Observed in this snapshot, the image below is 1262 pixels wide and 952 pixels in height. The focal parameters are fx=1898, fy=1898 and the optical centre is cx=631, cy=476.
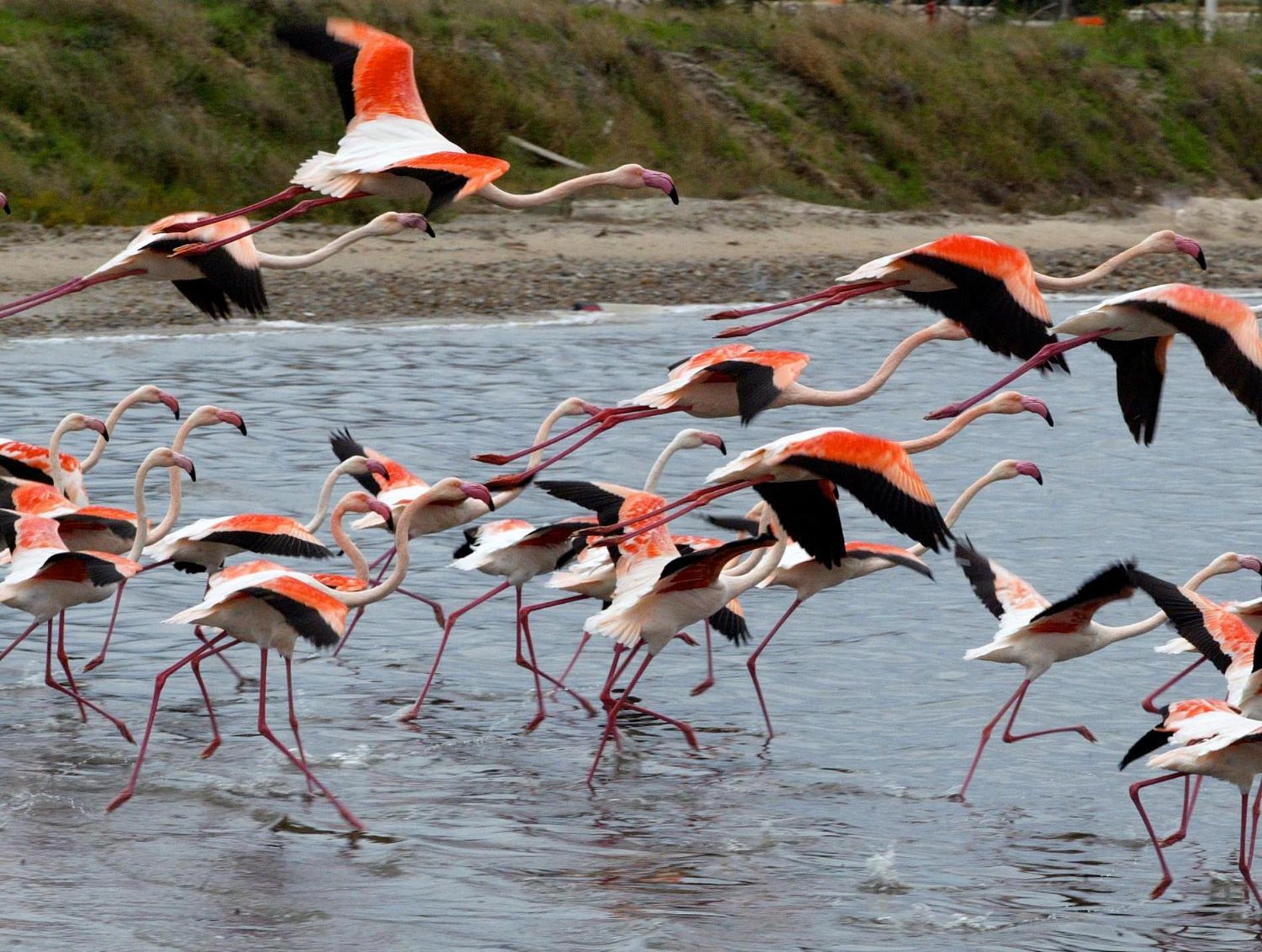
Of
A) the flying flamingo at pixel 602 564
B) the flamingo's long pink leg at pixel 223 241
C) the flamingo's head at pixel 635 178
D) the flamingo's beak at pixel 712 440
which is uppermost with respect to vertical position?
the flamingo's head at pixel 635 178

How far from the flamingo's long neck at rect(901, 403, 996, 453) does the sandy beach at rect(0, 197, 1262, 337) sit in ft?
37.1

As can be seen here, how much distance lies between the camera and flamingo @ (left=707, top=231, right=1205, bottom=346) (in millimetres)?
6883

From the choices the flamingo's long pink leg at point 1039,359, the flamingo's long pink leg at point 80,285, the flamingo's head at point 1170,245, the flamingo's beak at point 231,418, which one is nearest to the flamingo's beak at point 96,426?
the flamingo's beak at point 231,418

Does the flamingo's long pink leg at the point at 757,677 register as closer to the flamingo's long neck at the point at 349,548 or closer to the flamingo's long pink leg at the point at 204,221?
the flamingo's long neck at the point at 349,548

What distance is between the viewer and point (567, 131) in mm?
25562

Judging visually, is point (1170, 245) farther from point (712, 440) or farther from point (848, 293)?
point (712, 440)

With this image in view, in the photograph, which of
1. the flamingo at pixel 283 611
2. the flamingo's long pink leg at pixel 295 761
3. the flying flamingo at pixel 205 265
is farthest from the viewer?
the flying flamingo at pixel 205 265

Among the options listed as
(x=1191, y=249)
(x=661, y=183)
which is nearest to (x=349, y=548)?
(x=661, y=183)

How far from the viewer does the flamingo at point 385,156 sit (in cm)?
703

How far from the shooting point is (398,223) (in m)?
8.01

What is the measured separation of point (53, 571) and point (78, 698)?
82cm

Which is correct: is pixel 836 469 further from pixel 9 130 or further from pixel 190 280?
pixel 9 130

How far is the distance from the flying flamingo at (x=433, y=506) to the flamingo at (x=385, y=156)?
1168 millimetres

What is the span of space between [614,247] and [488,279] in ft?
6.93
